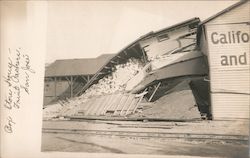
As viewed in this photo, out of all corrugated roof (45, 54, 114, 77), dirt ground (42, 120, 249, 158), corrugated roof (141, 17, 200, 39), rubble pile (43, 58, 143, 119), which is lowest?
dirt ground (42, 120, 249, 158)

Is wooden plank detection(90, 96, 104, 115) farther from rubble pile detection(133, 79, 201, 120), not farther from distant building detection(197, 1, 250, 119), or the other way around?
distant building detection(197, 1, 250, 119)

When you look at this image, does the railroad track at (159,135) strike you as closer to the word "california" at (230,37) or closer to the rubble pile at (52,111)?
the rubble pile at (52,111)

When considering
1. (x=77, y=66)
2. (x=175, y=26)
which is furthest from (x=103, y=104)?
(x=175, y=26)

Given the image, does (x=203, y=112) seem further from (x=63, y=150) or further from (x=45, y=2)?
(x=45, y=2)

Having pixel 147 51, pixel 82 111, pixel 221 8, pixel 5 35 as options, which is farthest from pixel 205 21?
pixel 5 35

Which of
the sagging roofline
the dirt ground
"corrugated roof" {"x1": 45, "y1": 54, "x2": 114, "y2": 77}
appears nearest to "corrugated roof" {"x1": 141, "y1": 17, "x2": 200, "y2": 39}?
the sagging roofline

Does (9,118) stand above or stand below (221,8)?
below
